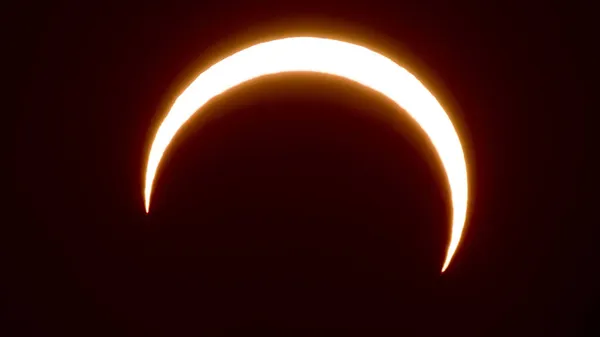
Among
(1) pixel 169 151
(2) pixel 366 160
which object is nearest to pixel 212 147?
(1) pixel 169 151

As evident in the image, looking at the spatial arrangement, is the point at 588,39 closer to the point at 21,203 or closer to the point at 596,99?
the point at 596,99

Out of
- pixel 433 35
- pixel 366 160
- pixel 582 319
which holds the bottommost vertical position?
pixel 582 319

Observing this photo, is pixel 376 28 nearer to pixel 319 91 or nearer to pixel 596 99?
pixel 319 91

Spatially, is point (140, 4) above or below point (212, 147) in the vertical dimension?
above
